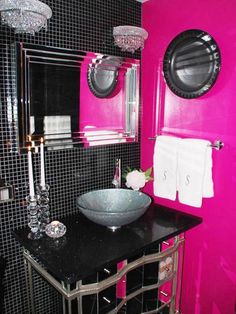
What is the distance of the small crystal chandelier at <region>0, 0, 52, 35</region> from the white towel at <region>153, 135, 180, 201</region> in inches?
42.9

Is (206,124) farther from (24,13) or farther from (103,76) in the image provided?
(24,13)

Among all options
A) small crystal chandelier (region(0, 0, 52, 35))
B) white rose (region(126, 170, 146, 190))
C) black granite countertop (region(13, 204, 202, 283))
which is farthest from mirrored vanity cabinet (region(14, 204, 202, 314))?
small crystal chandelier (region(0, 0, 52, 35))

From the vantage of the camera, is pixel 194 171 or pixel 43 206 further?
pixel 194 171

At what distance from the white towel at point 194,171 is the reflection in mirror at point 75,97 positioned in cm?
49

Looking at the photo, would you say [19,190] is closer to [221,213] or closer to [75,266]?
[75,266]

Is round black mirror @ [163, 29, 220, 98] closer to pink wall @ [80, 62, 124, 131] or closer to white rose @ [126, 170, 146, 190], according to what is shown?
pink wall @ [80, 62, 124, 131]

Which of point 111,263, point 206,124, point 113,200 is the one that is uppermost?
point 206,124

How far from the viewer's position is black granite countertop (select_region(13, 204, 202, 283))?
128 centimetres

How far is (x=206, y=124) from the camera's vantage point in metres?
1.82

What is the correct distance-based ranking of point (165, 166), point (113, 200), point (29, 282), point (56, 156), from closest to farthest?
point (29, 282)
point (56, 156)
point (113, 200)
point (165, 166)

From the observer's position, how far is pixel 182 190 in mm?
1896

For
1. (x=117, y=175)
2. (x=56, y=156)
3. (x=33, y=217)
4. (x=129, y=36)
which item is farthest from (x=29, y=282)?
(x=129, y=36)

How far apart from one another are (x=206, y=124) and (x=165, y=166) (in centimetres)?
41

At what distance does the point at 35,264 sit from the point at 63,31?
139 centimetres
